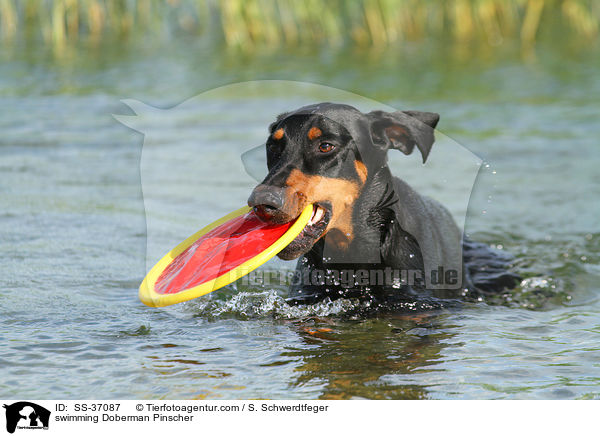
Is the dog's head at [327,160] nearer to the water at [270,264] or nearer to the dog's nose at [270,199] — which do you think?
the dog's nose at [270,199]

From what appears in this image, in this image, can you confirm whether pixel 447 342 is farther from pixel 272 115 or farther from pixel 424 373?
pixel 272 115

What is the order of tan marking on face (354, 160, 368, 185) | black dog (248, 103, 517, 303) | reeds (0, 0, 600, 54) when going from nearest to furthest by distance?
black dog (248, 103, 517, 303)
tan marking on face (354, 160, 368, 185)
reeds (0, 0, 600, 54)

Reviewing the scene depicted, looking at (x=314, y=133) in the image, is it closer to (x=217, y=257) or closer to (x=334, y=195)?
(x=334, y=195)

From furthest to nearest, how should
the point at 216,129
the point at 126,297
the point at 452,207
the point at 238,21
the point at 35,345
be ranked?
1. the point at 238,21
2. the point at 216,129
3. the point at 452,207
4. the point at 126,297
5. the point at 35,345

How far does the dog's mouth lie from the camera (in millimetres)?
4051

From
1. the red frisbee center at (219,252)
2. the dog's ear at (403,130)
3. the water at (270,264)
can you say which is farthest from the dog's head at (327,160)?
the water at (270,264)

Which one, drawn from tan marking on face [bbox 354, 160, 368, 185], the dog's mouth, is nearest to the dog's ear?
tan marking on face [bbox 354, 160, 368, 185]

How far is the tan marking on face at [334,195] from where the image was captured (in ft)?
13.0

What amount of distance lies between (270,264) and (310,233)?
1.67 meters

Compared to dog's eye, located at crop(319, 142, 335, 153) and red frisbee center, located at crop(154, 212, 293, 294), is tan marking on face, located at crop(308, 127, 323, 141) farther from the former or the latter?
red frisbee center, located at crop(154, 212, 293, 294)

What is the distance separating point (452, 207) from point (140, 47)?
28.2 ft

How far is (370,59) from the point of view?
1316 centimetres

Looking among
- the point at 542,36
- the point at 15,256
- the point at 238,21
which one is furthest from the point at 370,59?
the point at 15,256

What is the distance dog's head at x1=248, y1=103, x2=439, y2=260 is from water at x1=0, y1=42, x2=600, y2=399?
611 millimetres
